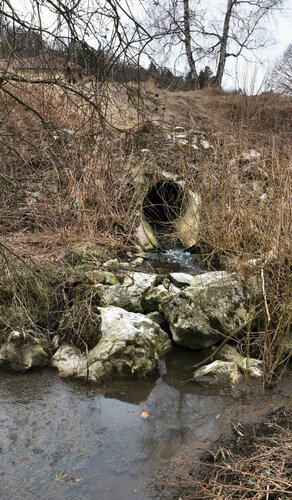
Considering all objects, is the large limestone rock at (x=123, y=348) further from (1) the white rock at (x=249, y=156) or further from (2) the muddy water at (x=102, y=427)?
(1) the white rock at (x=249, y=156)

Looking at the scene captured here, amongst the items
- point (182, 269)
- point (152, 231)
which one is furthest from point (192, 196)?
point (182, 269)

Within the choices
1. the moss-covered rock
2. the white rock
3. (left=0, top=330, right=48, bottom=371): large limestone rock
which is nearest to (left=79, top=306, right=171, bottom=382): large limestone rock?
(left=0, top=330, right=48, bottom=371): large limestone rock

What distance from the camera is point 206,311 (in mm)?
4719

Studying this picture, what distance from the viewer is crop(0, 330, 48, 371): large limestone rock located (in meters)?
4.18

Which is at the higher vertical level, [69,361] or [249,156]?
[249,156]

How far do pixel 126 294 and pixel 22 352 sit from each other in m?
1.42

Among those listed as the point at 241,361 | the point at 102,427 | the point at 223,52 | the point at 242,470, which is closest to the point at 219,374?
the point at 241,361

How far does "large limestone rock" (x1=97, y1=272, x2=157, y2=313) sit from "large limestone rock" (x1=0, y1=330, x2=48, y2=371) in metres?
0.91

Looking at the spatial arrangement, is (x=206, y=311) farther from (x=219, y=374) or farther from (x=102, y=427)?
(x=102, y=427)

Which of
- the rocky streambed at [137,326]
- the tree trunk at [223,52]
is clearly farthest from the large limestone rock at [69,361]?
the tree trunk at [223,52]

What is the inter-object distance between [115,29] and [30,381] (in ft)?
10.3

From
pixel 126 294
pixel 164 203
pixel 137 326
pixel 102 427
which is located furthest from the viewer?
pixel 164 203

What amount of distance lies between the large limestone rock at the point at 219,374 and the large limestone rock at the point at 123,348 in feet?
1.59

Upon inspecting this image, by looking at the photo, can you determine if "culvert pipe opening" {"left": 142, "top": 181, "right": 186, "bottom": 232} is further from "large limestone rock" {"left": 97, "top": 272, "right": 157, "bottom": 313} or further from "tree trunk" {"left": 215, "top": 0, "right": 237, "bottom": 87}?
"tree trunk" {"left": 215, "top": 0, "right": 237, "bottom": 87}
